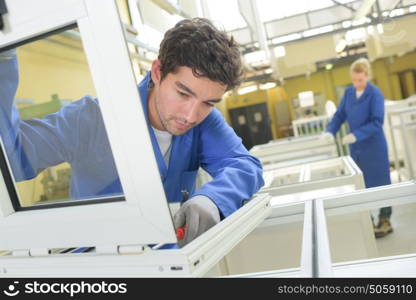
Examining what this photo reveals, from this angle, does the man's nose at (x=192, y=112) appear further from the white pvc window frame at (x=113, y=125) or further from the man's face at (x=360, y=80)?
the man's face at (x=360, y=80)

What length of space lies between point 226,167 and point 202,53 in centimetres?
32

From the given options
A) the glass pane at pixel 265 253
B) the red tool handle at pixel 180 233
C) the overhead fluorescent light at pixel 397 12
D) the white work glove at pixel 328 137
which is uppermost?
the overhead fluorescent light at pixel 397 12

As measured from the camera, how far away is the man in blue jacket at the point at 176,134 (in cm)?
72

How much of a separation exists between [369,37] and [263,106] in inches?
307

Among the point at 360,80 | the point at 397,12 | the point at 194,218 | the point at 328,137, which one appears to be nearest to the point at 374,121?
the point at 360,80

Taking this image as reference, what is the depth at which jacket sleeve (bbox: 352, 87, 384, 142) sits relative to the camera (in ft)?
10.4

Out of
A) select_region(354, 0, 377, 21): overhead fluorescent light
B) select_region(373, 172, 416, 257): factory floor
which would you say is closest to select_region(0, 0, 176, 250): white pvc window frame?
select_region(373, 172, 416, 257): factory floor

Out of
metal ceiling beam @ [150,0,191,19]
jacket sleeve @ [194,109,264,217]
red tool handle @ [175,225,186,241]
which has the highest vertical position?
metal ceiling beam @ [150,0,191,19]

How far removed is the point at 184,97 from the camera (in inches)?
41.3

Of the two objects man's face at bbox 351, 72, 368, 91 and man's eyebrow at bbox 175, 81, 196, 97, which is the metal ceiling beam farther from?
man's face at bbox 351, 72, 368, 91

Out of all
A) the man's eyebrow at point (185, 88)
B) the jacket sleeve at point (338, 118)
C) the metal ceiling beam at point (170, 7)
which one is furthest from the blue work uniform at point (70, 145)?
the jacket sleeve at point (338, 118)

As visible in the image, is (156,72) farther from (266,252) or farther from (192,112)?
(266,252)

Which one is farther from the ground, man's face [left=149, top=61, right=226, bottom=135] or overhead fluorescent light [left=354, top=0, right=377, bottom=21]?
overhead fluorescent light [left=354, top=0, right=377, bottom=21]

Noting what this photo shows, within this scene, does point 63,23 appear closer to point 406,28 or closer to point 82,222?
point 82,222
